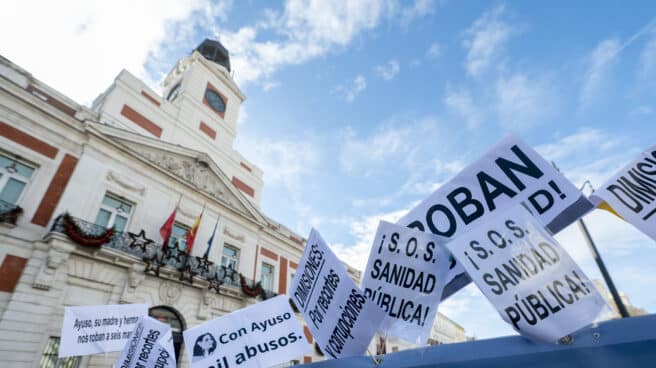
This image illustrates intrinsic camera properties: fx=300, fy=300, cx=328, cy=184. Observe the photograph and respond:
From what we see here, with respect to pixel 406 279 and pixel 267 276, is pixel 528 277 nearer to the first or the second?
pixel 406 279

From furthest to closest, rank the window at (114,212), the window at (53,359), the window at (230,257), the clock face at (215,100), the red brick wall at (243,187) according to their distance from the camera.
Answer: the clock face at (215,100), the red brick wall at (243,187), the window at (230,257), the window at (114,212), the window at (53,359)

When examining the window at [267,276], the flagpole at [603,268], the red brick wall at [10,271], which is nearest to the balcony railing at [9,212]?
the red brick wall at [10,271]

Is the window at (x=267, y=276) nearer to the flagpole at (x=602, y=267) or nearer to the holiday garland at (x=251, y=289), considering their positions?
the holiday garland at (x=251, y=289)

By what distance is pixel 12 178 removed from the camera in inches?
420

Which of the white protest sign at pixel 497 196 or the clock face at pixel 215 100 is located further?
the clock face at pixel 215 100

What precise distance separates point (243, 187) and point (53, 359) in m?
13.0

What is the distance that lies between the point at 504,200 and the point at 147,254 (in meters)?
13.8

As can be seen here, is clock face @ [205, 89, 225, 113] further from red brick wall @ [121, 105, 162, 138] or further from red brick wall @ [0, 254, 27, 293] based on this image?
red brick wall @ [0, 254, 27, 293]

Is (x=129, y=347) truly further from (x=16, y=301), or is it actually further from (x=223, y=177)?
(x=223, y=177)

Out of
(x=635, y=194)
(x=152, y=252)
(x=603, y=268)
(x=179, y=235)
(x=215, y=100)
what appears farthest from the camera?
(x=215, y=100)

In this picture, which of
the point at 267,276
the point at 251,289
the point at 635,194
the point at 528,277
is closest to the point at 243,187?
the point at 267,276

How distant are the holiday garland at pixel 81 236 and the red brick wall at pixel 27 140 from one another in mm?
2901

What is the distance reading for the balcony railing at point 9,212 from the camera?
9719 mm

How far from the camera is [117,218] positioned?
1302cm
